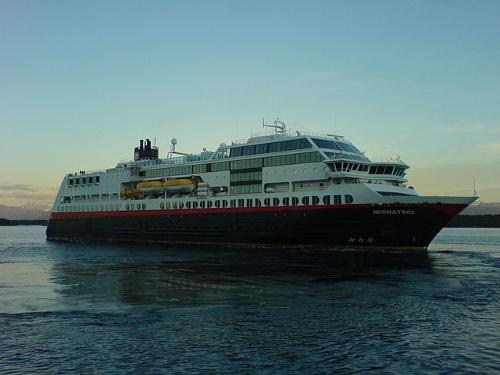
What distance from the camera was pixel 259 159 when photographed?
60.1 metres

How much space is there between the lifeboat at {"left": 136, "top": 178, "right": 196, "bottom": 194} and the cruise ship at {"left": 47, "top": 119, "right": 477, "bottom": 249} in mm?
188

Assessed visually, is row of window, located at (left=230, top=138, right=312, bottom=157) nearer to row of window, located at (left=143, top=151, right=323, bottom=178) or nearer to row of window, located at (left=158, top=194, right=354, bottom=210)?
row of window, located at (left=143, top=151, right=323, bottom=178)

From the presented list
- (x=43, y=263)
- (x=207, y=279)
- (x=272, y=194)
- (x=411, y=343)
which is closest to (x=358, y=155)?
(x=272, y=194)

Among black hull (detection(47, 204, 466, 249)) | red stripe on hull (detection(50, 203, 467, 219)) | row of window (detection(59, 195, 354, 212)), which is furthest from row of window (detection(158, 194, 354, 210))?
black hull (detection(47, 204, 466, 249))

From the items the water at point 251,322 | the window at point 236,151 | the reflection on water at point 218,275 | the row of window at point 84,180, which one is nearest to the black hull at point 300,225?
the reflection on water at point 218,275

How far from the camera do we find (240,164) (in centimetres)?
6194

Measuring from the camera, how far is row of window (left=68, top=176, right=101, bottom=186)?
274 feet

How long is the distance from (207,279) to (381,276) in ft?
36.9

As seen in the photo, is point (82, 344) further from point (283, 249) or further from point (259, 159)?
point (259, 159)

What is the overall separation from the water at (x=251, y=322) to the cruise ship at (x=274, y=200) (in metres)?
14.9

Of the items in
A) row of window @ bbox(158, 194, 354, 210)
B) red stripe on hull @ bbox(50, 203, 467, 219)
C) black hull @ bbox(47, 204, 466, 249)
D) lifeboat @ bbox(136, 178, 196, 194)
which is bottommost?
black hull @ bbox(47, 204, 466, 249)

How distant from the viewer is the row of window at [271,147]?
56.6 meters

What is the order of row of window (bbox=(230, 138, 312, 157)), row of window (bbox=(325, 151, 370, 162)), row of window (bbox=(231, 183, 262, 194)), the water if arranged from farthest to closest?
1. row of window (bbox=(231, 183, 262, 194))
2. row of window (bbox=(230, 138, 312, 157))
3. row of window (bbox=(325, 151, 370, 162))
4. the water

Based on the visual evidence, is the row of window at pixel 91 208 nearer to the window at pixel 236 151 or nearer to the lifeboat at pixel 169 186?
the lifeboat at pixel 169 186
